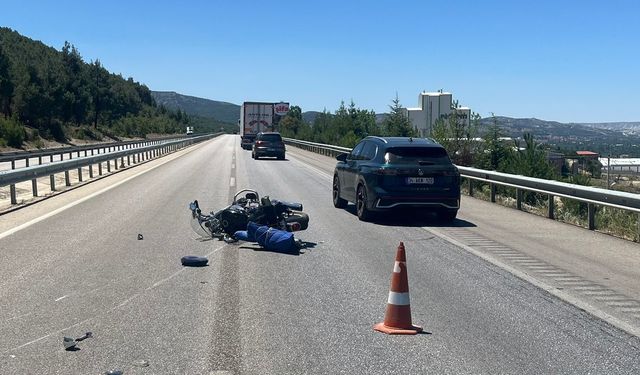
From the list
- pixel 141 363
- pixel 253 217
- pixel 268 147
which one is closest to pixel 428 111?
pixel 268 147

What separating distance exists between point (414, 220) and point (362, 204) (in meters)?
1.26

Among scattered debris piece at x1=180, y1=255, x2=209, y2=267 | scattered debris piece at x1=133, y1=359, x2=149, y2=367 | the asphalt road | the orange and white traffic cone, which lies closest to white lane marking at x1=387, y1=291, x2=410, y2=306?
the orange and white traffic cone

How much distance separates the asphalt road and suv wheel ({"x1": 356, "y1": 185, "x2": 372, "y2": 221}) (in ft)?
6.88

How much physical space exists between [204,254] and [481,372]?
5786 mm

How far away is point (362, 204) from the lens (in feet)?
48.5

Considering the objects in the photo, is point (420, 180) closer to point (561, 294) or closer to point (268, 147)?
point (561, 294)

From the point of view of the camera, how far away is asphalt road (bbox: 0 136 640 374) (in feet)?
18.2

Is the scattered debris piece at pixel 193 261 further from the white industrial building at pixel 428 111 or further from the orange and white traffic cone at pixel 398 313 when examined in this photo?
the white industrial building at pixel 428 111

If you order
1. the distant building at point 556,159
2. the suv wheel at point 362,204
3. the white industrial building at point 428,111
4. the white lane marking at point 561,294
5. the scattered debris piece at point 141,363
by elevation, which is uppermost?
the white industrial building at point 428,111

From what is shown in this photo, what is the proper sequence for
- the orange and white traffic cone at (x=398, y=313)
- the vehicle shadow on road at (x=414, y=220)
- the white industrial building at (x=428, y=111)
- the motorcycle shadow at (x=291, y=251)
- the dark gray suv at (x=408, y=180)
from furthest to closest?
the white industrial building at (x=428, y=111) < the vehicle shadow on road at (x=414, y=220) < the dark gray suv at (x=408, y=180) < the motorcycle shadow at (x=291, y=251) < the orange and white traffic cone at (x=398, y=313)

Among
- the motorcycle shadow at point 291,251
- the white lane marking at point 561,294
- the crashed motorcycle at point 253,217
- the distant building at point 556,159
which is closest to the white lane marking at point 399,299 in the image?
the white lane marking at point 561,294

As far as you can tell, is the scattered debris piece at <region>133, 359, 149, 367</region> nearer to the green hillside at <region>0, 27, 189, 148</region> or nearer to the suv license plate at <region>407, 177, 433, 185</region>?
the suv license plate at <region>407, 177, 433, 185</region>

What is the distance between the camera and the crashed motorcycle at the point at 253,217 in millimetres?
11445

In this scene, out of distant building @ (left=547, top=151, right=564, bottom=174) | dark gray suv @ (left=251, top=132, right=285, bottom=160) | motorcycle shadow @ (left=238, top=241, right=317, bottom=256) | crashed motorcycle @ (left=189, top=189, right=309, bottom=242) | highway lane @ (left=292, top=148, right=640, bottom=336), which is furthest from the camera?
dark gray suv @ (left=251, top=132, right=285, bottom=160)
